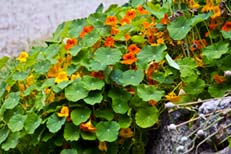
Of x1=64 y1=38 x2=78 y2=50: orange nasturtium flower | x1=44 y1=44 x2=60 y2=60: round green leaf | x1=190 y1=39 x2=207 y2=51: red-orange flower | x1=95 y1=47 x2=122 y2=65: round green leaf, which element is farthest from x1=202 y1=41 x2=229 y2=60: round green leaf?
x1=44 y1=44 x2=60 y2=60: round green leaf

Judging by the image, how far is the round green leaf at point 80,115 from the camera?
87.1 inches

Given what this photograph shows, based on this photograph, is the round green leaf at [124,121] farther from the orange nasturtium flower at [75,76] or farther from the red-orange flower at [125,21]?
the red-orange flower at [125,21]

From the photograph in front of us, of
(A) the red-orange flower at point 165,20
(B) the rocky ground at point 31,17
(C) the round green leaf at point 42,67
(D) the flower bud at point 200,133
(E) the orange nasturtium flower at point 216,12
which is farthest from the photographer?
(B) the rocky ground at point 31,17

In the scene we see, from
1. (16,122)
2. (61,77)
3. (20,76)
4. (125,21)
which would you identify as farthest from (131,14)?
(16,122)

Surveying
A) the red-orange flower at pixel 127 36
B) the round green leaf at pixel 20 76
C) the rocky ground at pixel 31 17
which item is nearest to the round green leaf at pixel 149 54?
the red-orange flower at pixel 127 36

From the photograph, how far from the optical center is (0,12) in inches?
239

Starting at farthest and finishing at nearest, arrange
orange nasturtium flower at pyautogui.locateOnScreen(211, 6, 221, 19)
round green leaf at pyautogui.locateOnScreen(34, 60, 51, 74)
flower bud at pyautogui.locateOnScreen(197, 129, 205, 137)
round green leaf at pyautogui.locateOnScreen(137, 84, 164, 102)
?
1. round green leaf at pyautogui.locateOnScreen(34, 60, 51, 74)
2. orange nasturtium flower at pyautogui.locateOnScreen(211, 6, 221, 19)
3. round green leaf at pyautogui.locateOnScreen(137, 84, 164, 102)
4. flower bud at pyautogui.locateOnScreen(197, 129, 205, 137)

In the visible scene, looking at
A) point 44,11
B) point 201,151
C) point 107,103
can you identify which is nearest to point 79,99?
point 107,103

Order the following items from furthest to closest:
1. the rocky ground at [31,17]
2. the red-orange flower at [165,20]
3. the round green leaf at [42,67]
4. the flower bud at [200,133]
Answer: the rocky ground at [31,17], the round green leaf at [42,67], the red-orange flower at [165,20], the flower bud at [200,133]

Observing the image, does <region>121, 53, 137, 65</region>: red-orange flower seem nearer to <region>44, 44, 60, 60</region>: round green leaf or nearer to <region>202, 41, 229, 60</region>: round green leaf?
<region>202, 41, 229, 60</region>: round green leaf

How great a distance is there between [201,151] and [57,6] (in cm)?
437

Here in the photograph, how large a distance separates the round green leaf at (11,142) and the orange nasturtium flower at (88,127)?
12.3 inches

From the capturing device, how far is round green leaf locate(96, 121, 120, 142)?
7.14 feet

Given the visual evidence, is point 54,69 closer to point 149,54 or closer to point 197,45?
point 149,54
